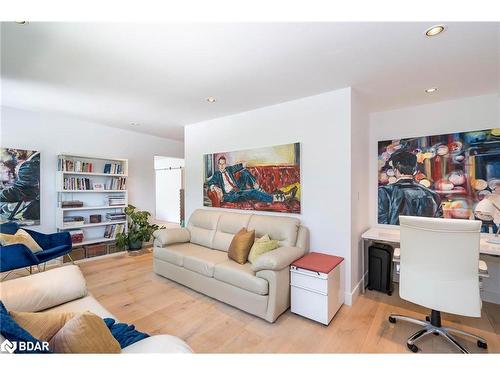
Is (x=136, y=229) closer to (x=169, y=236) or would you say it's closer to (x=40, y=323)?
(x=169, y=236)

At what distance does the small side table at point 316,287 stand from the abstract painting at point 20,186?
3.87 m

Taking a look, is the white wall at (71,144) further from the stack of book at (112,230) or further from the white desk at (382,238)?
the white desk at (382,238)

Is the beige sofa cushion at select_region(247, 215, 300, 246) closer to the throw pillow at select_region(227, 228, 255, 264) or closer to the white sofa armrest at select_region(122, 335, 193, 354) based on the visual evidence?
the throw pillow at select_region(227, 228, 255, 264)

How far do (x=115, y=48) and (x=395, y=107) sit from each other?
3218 mm

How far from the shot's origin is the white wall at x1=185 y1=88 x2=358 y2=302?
2.46m

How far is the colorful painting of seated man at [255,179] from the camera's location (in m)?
2.87

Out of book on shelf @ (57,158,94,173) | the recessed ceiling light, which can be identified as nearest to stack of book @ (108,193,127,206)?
book on shelf @ (57,158,94,173)

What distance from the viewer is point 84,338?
3.16ft

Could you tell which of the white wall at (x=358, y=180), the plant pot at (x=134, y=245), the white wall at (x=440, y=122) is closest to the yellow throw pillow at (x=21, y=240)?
the plant pot at (x=134, y=245)

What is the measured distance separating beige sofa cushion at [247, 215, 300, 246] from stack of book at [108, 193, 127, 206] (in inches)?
107

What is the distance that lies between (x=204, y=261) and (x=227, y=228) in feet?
2.11

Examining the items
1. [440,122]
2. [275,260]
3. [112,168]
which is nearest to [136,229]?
[112,168]

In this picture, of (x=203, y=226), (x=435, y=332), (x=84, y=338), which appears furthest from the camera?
(x=203, y=226)
